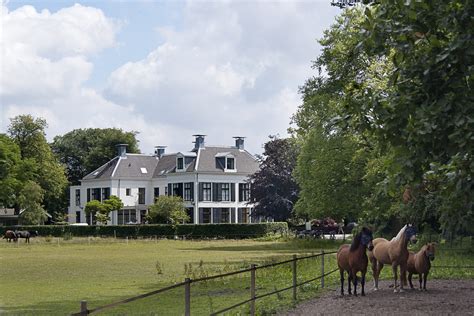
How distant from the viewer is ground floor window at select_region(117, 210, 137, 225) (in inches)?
3858

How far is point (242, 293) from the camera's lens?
19.6 metres

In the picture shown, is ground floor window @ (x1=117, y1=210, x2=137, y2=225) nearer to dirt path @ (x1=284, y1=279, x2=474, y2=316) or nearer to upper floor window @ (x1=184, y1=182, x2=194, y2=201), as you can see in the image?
upper floor window @ (x1=184, y1=182, x2=194, y2=201)

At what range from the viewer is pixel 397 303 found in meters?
16.0

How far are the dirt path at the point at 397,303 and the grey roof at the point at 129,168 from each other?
8154cm

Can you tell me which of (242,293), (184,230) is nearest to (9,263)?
(242,293)

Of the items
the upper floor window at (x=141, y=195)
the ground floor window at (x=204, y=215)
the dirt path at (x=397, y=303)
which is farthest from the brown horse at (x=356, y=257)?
the upper floor window at (x=141, y=195)

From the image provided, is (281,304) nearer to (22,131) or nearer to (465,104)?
(465,104)

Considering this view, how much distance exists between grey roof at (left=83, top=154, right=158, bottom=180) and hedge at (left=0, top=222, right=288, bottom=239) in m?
24.2

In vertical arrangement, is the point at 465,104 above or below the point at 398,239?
above

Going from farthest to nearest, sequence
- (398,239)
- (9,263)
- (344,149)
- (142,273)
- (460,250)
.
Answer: (344,149)
(9,263)
(460,250)
(142,273)
(398,239)

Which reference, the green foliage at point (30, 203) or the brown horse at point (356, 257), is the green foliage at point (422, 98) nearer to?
the brown horse at point (356, 257)

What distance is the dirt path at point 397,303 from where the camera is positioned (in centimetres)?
1479

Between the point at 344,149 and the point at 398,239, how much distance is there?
1025 inches

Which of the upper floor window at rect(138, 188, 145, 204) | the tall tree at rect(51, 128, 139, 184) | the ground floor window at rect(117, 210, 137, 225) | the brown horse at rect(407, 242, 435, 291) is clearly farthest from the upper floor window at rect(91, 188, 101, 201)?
the brown horse at rect(407, 242, 435, 291)
